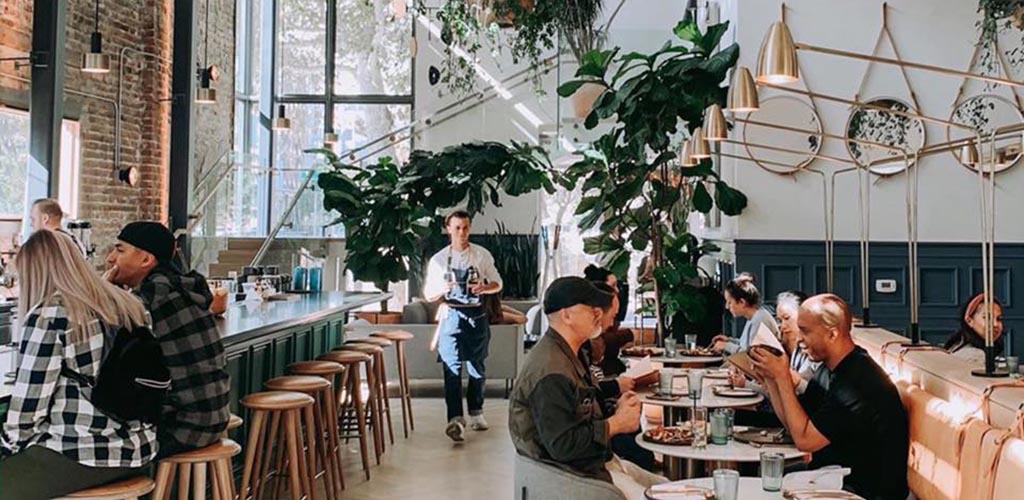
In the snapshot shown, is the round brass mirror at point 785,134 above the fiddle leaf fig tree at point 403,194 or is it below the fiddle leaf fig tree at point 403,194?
above

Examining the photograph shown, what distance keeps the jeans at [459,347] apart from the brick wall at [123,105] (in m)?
4.88

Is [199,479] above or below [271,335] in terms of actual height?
below

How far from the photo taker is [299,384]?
4.98 m

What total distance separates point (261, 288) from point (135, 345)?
12.2 feet

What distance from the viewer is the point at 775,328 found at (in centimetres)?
559

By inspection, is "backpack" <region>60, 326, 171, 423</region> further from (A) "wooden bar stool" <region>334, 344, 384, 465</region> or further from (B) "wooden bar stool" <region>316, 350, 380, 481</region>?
(A) "wooden bar stool" <region>334, 344, 384, 465</region>

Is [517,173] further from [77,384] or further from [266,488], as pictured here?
[77,384]

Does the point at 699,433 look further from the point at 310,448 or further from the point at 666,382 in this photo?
the point at 310,448

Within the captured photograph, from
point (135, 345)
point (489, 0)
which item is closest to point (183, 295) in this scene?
point (135, 345)

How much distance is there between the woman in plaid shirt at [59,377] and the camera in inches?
111

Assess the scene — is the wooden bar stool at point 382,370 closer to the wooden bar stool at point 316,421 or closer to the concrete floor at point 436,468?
the concrete floor at point 436,468

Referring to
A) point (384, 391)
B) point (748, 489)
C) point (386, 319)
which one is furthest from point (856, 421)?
point (386, 319)

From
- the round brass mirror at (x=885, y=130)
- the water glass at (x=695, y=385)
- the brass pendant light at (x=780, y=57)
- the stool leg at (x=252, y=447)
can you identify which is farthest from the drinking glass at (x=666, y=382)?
the round brass mirror at (x=885, y=130)

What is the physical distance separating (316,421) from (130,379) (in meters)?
2.65
